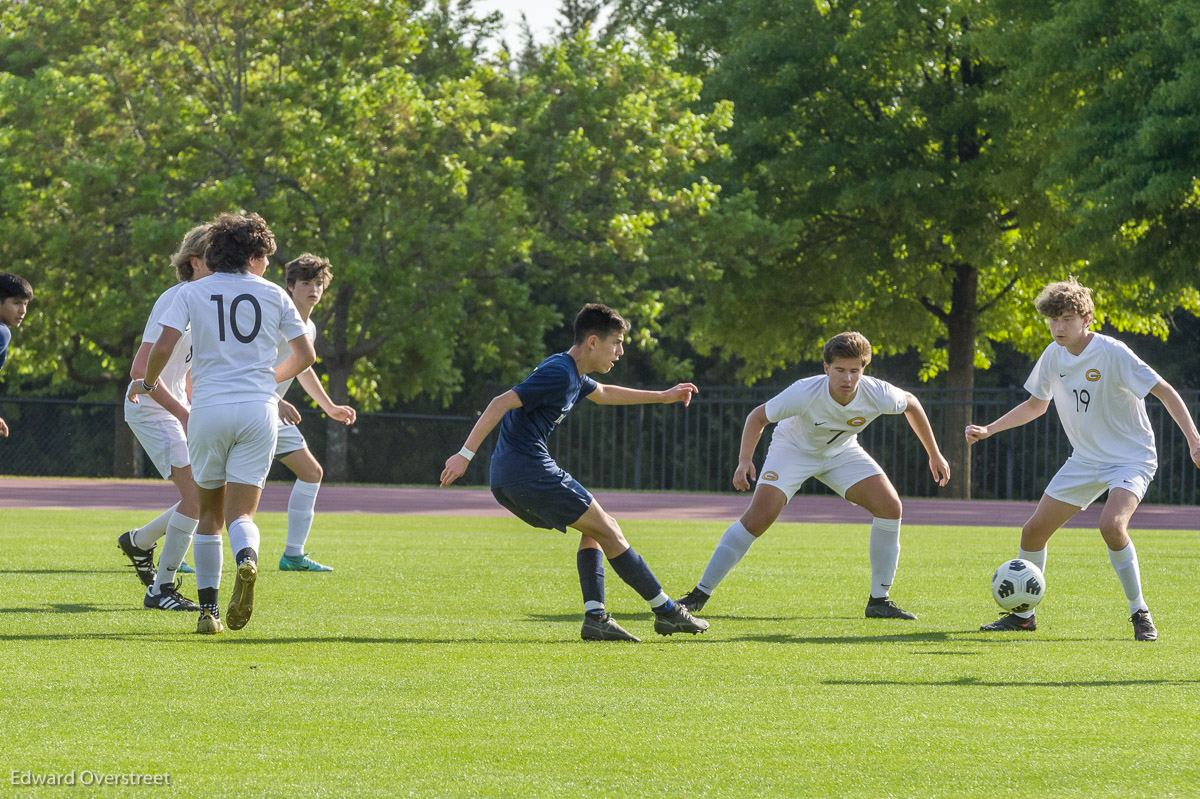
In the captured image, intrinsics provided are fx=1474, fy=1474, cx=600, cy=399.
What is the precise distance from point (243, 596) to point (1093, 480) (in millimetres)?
4465

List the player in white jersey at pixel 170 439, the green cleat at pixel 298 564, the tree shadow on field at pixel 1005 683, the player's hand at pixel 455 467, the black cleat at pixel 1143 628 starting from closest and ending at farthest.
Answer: the tree shadow on field at pixel 1005 683, the player's hand at pixel 455 467, the black cleat at pixel 1143 628, the player in white jersey at pixel 170 439, the green cleat at pixel 298 564

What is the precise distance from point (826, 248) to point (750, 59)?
424cm

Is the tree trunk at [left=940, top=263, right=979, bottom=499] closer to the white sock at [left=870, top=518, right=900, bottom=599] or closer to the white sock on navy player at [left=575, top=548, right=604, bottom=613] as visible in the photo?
the white sock at [left=870, top=518, right=900, bottom=599]

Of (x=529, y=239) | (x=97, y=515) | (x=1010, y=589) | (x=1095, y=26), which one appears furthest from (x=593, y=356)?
(x=529, y=239)

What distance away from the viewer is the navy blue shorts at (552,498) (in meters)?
7.04

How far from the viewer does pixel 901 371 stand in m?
43.6

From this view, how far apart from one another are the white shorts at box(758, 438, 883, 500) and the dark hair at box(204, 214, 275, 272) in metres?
3.24

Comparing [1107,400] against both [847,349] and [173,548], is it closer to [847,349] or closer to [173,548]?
[847,349]

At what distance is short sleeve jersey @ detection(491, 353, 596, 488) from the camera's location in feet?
23.0

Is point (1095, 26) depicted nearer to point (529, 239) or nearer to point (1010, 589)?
point (529, 239)

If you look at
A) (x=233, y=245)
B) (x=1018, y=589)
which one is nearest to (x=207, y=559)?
(x=233, y=245)

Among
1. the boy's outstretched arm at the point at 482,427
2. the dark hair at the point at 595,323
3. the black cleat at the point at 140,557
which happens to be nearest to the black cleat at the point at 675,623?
the boy's outstretched arm at the point at 482,427

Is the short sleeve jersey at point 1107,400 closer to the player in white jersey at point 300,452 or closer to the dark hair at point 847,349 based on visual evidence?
the dark hair at point 847,349

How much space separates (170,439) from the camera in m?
8.91
